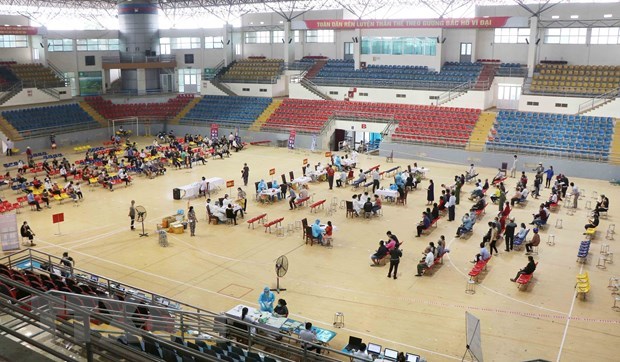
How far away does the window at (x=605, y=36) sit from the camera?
45781 millimetres

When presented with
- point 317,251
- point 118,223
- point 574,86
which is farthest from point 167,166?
point 574,86

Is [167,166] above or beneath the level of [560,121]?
beneath

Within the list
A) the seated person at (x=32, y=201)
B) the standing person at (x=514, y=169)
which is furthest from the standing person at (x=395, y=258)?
the standing person at (x=514, y=169)

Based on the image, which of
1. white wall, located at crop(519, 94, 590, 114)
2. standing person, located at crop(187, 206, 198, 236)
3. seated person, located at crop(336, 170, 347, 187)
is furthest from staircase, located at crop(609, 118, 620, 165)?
standing person, located at crop(187, 206, 198, 236)

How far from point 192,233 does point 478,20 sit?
3313 centimetres

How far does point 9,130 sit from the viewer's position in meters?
47.2

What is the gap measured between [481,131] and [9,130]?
123ft

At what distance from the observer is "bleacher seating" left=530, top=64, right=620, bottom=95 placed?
145 ft

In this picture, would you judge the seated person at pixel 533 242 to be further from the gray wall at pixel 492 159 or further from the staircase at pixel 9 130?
the staircase at pixel 9 130

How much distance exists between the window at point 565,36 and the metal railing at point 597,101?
610 centimetres

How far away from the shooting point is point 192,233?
84.2ft

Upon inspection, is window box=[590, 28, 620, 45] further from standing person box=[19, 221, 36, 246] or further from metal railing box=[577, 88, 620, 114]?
standing person box=[19, 221, 36, 246]

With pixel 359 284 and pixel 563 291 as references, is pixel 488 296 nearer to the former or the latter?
pixel 563 291

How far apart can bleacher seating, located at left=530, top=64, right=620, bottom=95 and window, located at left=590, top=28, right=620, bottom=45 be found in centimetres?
203
